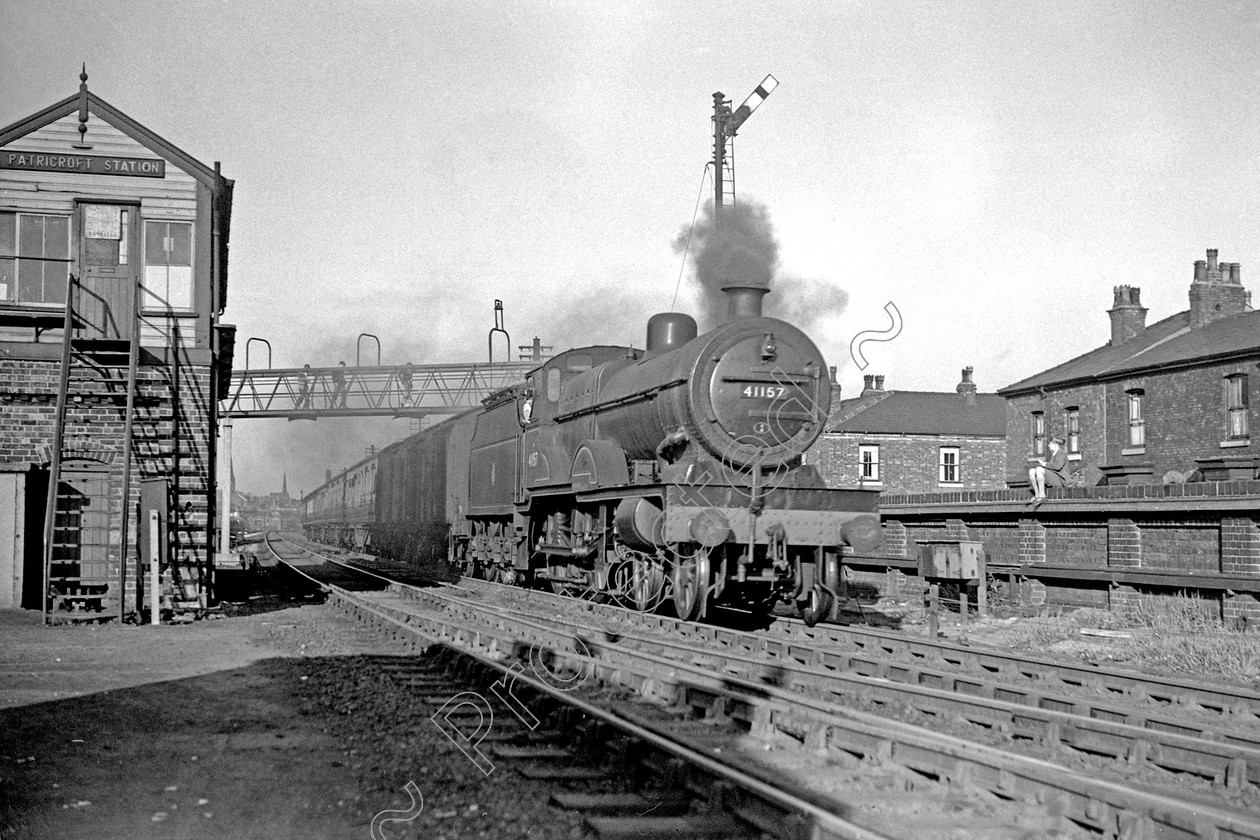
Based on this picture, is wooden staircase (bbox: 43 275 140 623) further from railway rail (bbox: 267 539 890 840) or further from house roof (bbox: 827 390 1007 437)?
house roof (bbox: 827 390 1007 437)

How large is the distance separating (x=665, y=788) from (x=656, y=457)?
7.56 meters

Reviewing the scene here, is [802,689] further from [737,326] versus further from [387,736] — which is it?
[737,326]

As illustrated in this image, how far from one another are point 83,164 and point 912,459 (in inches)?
1295

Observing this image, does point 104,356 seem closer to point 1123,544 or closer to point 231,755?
point 231,755

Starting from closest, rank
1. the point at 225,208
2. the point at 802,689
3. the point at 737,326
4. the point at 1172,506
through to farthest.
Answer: the point at 802,689, the point at 737,326, the point at 1172,506, the point at 225,208

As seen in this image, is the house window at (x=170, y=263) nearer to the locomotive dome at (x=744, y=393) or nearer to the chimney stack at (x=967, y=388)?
the locomotive dome at (x=744, y=393)

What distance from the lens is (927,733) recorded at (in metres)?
6.14

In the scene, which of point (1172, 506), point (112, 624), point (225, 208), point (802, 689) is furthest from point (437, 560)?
point (802, 689)

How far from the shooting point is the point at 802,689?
349 inches

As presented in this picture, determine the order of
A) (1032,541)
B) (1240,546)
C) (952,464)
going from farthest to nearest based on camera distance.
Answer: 1. (952,464)
2. (1032,541)
3. (1240,546)

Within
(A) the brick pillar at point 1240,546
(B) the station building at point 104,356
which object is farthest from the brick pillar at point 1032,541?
(B) the station building at point 104,356

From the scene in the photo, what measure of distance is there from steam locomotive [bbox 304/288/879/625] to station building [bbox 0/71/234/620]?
4.75 metres

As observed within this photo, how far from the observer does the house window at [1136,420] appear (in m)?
29.9

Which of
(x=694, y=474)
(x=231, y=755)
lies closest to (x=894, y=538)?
(x=694, y=474)
